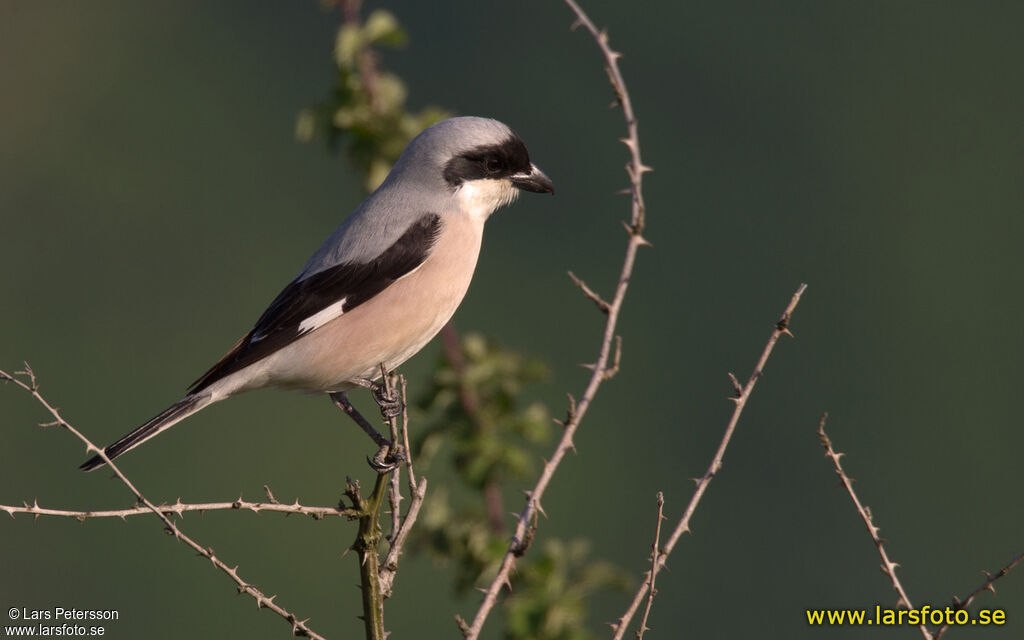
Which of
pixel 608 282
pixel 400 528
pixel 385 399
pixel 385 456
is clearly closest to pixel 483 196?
pixel 385 399

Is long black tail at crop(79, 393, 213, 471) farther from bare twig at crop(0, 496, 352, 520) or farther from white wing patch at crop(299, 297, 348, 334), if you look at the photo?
bare twig at crop(0, 496, 352, 520)

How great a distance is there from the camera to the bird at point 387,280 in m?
4.30

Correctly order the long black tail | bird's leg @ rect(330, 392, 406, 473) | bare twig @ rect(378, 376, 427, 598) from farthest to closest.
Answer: the long black tail
bird's leg @ rect(330, 392, 406, 473)
bare twig @ rect(378, 376, 427, 598)

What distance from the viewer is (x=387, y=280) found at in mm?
4379

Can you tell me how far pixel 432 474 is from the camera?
21.8 meters

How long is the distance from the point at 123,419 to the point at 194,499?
221 centimetres

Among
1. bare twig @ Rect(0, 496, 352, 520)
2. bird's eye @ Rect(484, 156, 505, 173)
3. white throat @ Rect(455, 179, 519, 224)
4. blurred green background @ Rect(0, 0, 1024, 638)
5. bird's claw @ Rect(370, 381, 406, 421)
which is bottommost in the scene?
bare twig @ Rect(0, 496, 352, 520)

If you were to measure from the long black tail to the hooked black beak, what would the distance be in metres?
1.32

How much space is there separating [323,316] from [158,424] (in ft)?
2.16

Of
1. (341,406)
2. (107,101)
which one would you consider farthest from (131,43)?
(341,406)

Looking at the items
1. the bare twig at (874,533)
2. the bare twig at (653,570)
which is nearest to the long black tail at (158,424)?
the bare twig at (653,570)

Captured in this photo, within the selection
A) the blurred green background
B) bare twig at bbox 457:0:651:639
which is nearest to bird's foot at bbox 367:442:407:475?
bare twig at bbox 457:0:651:639

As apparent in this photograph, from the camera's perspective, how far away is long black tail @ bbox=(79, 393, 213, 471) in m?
3.93

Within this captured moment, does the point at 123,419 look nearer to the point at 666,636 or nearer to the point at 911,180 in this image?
the point at 666,636
